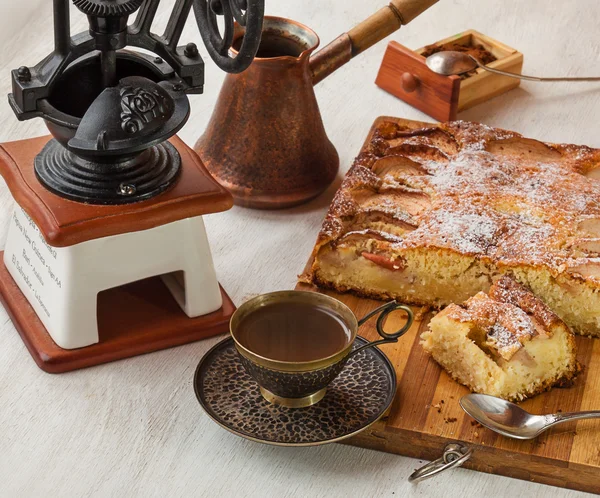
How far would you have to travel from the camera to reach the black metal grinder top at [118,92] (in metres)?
2.12

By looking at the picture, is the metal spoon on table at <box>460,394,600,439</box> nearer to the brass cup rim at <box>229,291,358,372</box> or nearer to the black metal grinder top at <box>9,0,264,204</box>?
the brass cup rim at <box>229,291,358,372</box>

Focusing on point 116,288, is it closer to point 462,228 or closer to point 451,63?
point 462,228

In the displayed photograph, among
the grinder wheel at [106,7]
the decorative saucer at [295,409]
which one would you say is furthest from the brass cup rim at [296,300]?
the grinder wheel at [106,7]

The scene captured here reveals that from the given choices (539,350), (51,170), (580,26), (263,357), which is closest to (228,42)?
(51,170)

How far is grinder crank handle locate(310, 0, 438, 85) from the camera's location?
9.54ft

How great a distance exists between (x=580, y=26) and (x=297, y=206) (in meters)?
1.80

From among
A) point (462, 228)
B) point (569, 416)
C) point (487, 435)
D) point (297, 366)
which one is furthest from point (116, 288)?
point (569, 416)

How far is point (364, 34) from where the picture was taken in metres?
2.91

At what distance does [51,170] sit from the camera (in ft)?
7.50

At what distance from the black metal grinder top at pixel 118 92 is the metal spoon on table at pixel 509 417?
870 mm

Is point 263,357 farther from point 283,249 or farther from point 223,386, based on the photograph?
point 283,249

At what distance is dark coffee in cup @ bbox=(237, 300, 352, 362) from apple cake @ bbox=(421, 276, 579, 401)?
0.30 metres

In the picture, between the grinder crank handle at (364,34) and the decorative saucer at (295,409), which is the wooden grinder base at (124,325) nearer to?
the decorative saucer at (295,409)

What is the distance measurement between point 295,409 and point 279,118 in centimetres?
96
